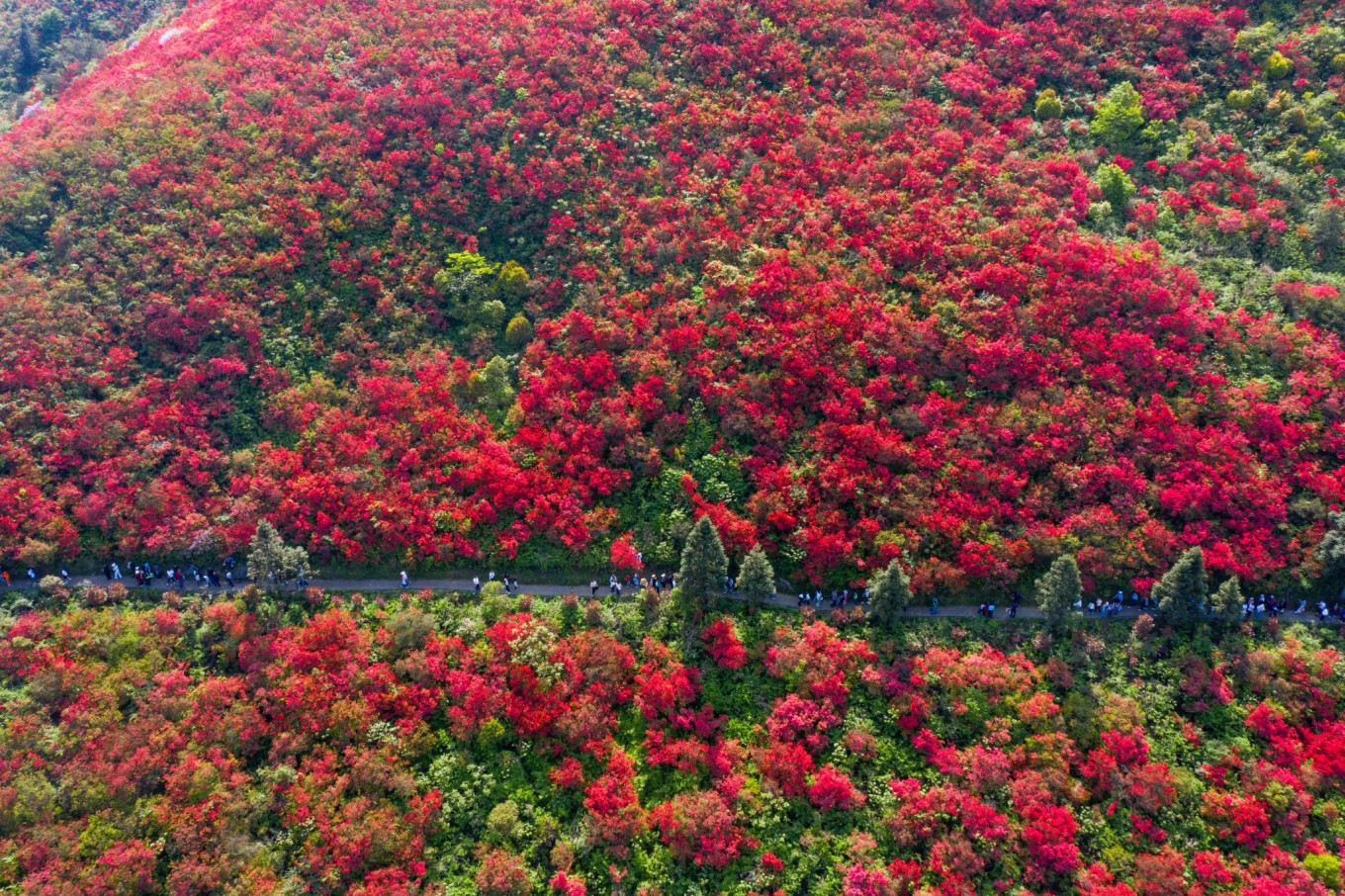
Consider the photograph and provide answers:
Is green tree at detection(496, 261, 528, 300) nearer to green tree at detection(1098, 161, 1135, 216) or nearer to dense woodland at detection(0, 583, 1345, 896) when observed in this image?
dense woodland at detection(0, 583, 1345, 896)

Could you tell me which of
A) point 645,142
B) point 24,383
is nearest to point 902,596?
point 645,142

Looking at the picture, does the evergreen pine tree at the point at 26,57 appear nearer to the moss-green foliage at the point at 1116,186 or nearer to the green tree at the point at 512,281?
the green tree at the point at 512,281

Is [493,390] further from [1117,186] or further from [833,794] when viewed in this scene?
[1117,186]

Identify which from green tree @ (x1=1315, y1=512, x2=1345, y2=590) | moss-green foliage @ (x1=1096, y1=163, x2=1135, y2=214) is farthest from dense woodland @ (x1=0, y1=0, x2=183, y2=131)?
green tree @ (x1=1315, y1=512, x2=1345, y2=590)

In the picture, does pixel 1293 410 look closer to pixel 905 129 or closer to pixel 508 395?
pixel 905 129

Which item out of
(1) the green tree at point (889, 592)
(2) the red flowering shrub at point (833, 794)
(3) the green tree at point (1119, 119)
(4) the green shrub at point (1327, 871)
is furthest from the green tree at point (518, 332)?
(4) the green shrub at point (1327, 871)
